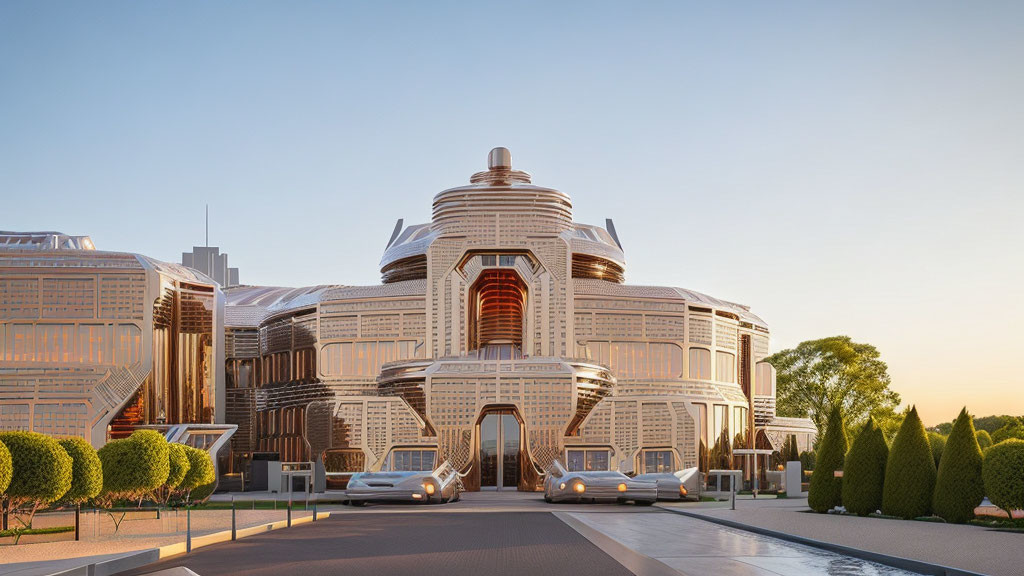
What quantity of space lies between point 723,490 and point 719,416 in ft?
17.3

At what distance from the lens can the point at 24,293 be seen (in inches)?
1918

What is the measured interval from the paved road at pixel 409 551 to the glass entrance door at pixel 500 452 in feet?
80.6

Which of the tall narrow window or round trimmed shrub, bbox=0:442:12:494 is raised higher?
the tall narrow window

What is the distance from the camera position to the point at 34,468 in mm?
21656

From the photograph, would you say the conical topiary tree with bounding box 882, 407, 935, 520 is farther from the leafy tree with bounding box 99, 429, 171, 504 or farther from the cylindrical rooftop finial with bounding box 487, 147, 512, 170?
the cylindrical rooftop finial with bounding box 487, 147, 512, 170

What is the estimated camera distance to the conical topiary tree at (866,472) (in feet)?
94.4

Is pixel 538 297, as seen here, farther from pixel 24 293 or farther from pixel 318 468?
pixel 24 293

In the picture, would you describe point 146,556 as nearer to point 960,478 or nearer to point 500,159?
point 960,478

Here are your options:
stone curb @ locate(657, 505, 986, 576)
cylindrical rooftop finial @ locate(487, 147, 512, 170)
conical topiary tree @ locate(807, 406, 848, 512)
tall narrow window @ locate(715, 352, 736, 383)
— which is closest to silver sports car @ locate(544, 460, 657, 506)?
conical topiary tree @ locate(807, 406, 848, 512)

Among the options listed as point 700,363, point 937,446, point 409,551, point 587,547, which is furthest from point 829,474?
point 700,363

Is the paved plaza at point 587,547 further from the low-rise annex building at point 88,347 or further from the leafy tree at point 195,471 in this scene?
the low-rise annex building at point 88,347

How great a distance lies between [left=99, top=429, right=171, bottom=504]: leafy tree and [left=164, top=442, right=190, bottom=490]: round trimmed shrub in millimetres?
2299

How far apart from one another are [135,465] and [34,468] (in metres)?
5.99

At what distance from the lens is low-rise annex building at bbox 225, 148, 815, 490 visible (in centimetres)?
4894
